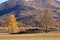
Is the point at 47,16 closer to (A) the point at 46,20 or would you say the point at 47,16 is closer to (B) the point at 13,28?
(A) the point at 46,20

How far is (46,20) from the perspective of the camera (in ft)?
253

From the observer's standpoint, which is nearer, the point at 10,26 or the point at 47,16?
the point at 47,16

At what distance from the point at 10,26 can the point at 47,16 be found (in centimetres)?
2150

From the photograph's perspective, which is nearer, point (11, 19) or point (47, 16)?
point (47, 16)

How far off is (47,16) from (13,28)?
21.6m

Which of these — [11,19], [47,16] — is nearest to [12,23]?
[11,19]

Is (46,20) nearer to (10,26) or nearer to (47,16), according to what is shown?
(47,16)

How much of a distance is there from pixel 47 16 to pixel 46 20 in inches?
67.0

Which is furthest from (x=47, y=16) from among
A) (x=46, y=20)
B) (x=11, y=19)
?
(x=11, y=19)

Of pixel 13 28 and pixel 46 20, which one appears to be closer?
pixel 46 20

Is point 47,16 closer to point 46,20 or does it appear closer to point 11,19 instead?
point 46,20

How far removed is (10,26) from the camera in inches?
3693

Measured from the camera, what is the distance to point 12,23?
9275 cm

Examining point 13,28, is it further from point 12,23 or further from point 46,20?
point 46,20
